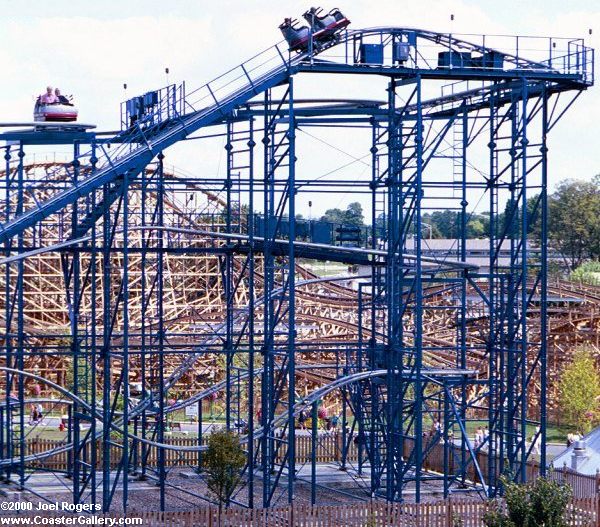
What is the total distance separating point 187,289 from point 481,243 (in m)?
35.8

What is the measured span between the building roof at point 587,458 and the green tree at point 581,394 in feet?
35.0

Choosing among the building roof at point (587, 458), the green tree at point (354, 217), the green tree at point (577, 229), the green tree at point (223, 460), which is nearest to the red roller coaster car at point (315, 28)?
the green tree at point (354, 217)

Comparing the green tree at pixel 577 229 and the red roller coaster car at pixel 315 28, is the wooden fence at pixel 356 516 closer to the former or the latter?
the red roller coaster car at pixel 315 28

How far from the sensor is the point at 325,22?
27.6 metres

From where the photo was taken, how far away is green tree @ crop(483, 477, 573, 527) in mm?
20766

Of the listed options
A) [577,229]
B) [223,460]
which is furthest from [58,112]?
[577,229]

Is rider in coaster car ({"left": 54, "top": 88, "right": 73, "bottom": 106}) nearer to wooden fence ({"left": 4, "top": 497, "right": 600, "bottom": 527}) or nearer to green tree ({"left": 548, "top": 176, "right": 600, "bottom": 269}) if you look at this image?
wooden fence ({"left": 4, "top": 497, "right": 600, "bottom": 527})

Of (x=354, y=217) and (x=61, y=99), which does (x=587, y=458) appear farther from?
(x=354, y=217)

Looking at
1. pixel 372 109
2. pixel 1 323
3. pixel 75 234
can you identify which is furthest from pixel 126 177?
pixel 1 323

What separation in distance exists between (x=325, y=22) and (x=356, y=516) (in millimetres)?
9697

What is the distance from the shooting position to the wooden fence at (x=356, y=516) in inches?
899

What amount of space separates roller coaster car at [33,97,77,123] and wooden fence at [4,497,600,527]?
11.0 m

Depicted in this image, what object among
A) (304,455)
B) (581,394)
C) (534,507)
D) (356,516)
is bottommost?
(304,455)

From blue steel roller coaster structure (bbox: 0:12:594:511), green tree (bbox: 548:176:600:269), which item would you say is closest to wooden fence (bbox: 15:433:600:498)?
blue steel roller coaster structure (bbox: 0:12:594:511)
